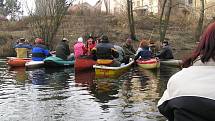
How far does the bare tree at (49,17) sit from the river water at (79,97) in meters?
13.3

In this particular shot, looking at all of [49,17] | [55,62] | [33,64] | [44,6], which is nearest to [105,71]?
[55,62]

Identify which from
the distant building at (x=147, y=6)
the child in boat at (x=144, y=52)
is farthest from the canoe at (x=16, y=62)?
the distant building at (x=147, y=6)

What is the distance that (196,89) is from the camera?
7.57ft

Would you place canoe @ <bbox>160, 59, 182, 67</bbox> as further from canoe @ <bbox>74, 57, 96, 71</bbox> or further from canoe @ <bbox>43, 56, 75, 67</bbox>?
canoe @ <bbox>43, 56, 75, 67</bbox>

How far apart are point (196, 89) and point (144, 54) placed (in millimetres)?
18573

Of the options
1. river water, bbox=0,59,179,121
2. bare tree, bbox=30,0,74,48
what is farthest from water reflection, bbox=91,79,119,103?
bare tree, bbox=30,0,74,48

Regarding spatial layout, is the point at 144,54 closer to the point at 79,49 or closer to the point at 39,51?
the point at 79,49

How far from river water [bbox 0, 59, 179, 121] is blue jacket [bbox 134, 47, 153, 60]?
2289 millimetres

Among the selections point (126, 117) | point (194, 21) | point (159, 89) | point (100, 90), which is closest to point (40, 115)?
point (126, 117)

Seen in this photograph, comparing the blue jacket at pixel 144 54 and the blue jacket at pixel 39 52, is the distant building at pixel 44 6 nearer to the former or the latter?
the blue jacket at pixel 39 52

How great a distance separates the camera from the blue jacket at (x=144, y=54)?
67.4 ft

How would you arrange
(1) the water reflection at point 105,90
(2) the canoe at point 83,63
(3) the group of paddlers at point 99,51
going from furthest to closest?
(2) the canoe at point 83,63
(3) the group of paddlers at point 99,51
(1) the water reflection at point 105,90

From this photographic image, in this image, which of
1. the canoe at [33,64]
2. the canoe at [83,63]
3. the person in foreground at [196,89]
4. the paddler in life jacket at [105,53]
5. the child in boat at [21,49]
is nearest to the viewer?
the person in foreground at [196,89]

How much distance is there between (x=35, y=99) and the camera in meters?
11.2
